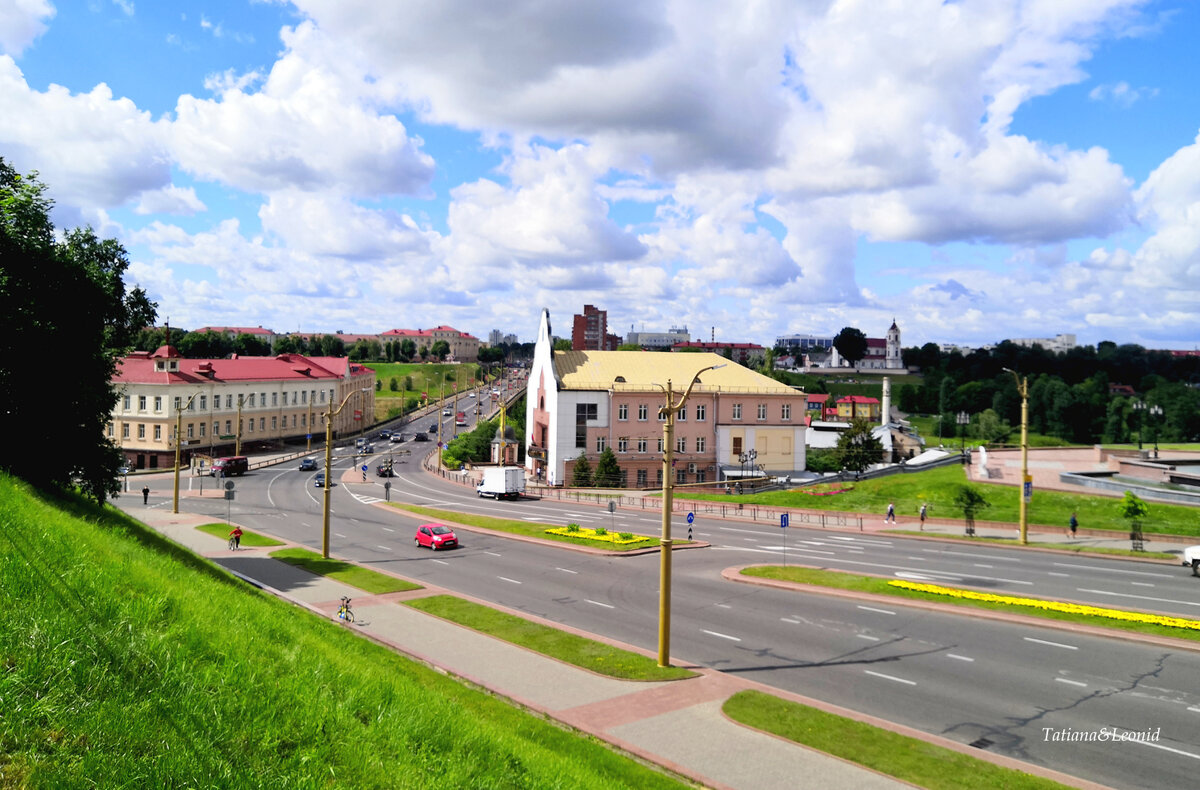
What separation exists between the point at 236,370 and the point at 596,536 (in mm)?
67671

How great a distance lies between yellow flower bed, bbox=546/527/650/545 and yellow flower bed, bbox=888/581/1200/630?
14.4 m

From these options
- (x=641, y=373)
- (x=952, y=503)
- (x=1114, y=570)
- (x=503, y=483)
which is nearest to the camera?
(x=1114, y=570)

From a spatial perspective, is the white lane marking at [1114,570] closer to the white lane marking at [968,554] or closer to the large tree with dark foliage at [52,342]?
the white lane marking at [968,554]

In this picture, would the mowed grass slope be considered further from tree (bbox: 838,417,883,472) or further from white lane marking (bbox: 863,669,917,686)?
tree (bbox: 838,417,883,472)

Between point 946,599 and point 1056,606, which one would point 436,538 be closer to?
point 946,599

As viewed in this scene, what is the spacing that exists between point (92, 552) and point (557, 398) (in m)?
58.1

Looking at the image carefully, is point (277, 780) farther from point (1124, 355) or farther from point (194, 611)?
point (1124, 355)

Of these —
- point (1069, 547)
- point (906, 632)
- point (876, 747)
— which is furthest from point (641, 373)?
point (876, 747)

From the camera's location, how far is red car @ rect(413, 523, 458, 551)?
122 ft

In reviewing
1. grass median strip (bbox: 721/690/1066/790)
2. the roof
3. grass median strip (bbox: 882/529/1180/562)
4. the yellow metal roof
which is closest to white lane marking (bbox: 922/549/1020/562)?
grass median strip (bbox: 882/529/1180/562)

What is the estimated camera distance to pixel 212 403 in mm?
83188

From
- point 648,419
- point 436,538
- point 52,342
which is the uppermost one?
point 52,342

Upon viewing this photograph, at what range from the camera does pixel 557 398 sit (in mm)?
69875

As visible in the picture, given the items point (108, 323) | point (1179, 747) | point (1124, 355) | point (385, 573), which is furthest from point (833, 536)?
point (1124, 355)
